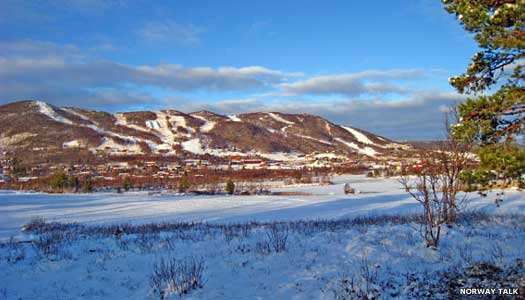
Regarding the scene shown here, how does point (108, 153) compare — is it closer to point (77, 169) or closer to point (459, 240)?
point (77, 169)

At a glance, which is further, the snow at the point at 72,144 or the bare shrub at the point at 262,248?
the snow at the point at 72,144

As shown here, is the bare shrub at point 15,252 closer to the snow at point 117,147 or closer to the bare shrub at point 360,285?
the bare shrub at point 360,285

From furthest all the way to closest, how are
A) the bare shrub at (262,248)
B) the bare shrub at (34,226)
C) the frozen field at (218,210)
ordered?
the frozen field at (218,210)
the bare shrub at (34,226)
the bare shrub at (262,248)

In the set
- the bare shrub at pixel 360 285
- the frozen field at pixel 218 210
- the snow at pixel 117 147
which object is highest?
the snow at pixel 117 147

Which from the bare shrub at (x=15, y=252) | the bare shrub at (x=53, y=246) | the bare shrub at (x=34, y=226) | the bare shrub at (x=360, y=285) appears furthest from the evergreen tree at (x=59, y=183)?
the bare shrub at (x=360, y=285)

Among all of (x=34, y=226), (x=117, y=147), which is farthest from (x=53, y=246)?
(x=117, y=147)

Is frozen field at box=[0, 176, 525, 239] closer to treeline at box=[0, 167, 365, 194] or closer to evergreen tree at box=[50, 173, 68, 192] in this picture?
evergreen tree at box=[50, 173, 68, 192]

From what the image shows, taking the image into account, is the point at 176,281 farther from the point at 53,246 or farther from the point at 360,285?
the point at 53,246

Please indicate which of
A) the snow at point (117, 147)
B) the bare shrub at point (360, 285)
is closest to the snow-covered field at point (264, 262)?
the bare shrub at point (360, 285)

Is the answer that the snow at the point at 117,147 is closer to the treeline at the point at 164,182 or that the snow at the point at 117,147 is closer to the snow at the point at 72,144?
the snow at the point at 72,144

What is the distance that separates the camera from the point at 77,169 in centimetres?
12094

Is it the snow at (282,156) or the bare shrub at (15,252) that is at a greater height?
the snow at (282,156)

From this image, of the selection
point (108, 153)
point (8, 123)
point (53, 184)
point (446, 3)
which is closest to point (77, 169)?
point (108, 153)

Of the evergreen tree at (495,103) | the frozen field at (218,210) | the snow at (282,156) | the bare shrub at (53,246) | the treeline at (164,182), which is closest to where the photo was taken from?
the evergreen tree at (495,103)
